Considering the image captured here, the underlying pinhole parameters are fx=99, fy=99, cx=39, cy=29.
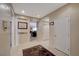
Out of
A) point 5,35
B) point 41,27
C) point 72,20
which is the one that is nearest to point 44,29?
point 41,27

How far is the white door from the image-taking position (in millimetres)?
2088

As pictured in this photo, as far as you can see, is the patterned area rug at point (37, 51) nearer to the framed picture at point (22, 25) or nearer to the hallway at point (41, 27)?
the hallway at point (41, 27)

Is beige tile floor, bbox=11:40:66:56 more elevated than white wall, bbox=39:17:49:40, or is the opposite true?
white wall, bbox=39:17:49:40

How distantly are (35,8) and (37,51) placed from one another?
93 cm

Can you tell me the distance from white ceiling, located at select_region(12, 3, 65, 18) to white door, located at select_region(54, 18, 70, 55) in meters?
0.32

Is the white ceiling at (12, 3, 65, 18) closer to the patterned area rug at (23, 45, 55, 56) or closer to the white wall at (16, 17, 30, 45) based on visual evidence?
the white wall at (16, 17, 30, 45)

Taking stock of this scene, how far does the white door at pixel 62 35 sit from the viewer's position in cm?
209

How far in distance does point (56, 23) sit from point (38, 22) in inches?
16.0

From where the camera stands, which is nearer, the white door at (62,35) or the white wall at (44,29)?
the white door at (62,35)

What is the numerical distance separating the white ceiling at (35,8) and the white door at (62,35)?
1.06 feet

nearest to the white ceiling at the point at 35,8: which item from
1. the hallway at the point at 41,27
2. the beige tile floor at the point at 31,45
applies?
the hallway at the point at 41,27

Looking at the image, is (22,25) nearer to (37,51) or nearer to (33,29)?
(33,29)

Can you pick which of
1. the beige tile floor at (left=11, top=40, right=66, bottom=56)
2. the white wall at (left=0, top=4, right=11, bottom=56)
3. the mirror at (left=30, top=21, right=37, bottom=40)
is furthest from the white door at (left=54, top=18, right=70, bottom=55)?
the white wall at (left=0, top=4, right=11, bottom=56)

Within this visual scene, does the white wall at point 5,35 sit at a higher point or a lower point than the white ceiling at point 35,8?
lower
